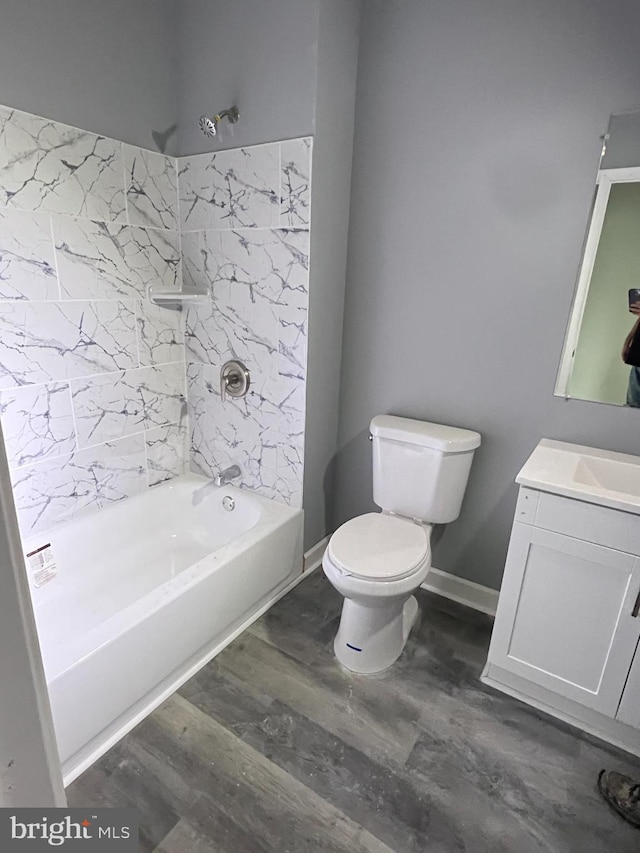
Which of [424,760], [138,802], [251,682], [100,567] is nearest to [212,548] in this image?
[100,567]

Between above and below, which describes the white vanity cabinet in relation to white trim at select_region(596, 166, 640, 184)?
below

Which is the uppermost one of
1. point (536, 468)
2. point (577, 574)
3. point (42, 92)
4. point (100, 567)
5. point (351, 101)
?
point (351, 101)

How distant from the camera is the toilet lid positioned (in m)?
1.65

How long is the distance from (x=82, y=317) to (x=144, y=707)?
150cm

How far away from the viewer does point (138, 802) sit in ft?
4.40

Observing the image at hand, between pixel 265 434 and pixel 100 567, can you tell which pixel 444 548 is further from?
pixel 100 567

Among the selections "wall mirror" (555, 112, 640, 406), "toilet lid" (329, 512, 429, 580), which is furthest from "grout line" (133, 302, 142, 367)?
"wall mirror" (555, 112, 640, 406)

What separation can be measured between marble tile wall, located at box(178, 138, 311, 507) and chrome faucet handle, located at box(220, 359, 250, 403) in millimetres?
31

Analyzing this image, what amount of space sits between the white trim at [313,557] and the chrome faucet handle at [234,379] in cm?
88

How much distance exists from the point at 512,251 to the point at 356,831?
6.45 ft

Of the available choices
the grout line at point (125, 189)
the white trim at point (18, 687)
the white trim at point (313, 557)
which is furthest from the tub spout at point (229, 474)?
the white trim at point (18, 687)

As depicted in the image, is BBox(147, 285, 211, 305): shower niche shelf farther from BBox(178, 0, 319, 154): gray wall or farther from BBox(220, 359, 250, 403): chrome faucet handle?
BBox(178, 0, 319, 154): gray wall

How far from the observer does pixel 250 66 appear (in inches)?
73.7

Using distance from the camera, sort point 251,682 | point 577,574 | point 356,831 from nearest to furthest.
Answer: point 356,831 < point 577,574 < point 251,682
